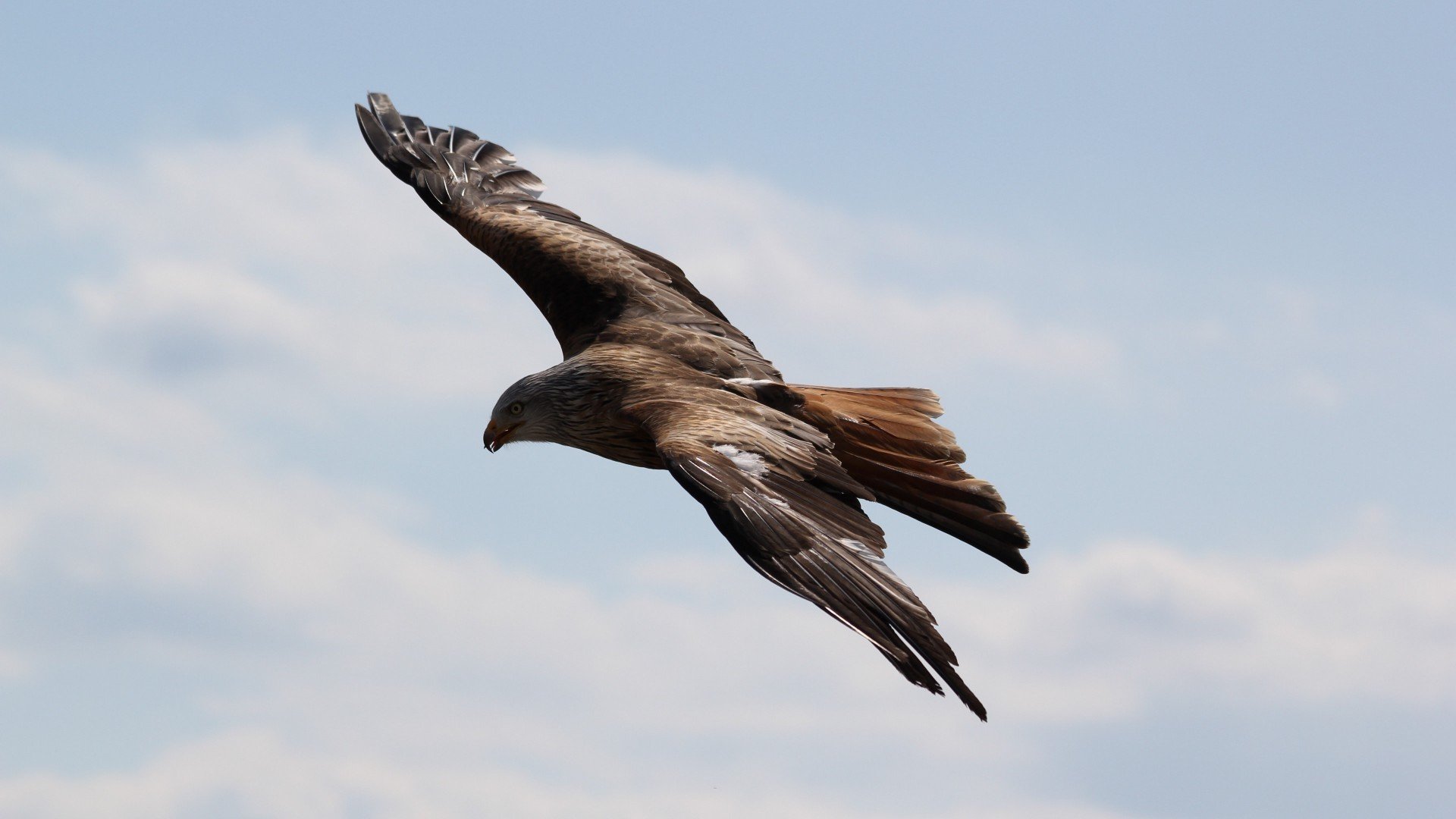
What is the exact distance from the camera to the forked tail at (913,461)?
947 cm

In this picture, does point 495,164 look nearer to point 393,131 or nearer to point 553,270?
point 393,131

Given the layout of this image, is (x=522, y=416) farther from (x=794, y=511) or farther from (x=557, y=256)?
(x=794, y=511)

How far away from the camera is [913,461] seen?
32.5 feet

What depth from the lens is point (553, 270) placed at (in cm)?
1165

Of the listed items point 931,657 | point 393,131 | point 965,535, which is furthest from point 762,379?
point 393,131

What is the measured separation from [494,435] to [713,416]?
1.85 meters

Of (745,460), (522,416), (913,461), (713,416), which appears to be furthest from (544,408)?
(913,461)

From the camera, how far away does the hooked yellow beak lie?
1031 cm

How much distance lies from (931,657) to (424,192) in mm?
7322

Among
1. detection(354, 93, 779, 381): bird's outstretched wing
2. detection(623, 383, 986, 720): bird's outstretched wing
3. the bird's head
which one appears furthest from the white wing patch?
the bird's head

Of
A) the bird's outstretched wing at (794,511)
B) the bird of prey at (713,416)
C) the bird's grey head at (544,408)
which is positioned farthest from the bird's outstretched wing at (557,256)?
the bird's outstretched wing at (794,511)

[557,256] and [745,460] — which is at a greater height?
[557,256]

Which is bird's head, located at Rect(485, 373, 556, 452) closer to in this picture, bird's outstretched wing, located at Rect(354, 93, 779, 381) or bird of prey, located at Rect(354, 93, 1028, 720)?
bird of prey, located at Rect(354, 93, 1028, 720)

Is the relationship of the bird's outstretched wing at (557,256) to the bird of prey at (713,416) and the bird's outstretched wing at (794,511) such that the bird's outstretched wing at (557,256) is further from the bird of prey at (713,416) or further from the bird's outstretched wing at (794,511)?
the bird's outstretched wing at (794,511)
